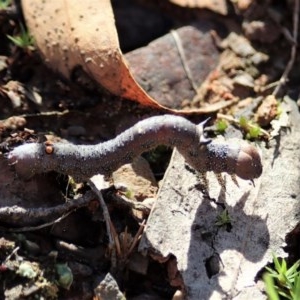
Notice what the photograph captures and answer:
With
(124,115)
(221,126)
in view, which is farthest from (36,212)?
(221,126)

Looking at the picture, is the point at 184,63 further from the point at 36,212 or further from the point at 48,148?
the point at 36,212

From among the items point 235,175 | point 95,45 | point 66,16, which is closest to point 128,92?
point 95,45

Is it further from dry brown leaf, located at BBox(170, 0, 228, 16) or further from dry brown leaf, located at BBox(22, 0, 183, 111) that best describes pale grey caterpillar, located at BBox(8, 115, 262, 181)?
dry brown leaf, located at BBox(170, 0, 228, 16)

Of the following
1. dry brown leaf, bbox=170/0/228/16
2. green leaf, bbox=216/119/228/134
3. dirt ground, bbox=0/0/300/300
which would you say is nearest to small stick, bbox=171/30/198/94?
dirt ground, bbox=0/0/300/300

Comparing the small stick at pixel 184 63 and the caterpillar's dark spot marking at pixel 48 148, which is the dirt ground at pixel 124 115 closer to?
the small stick at pixel 184 63

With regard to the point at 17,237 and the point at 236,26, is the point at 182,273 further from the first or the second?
the point at 236,26
